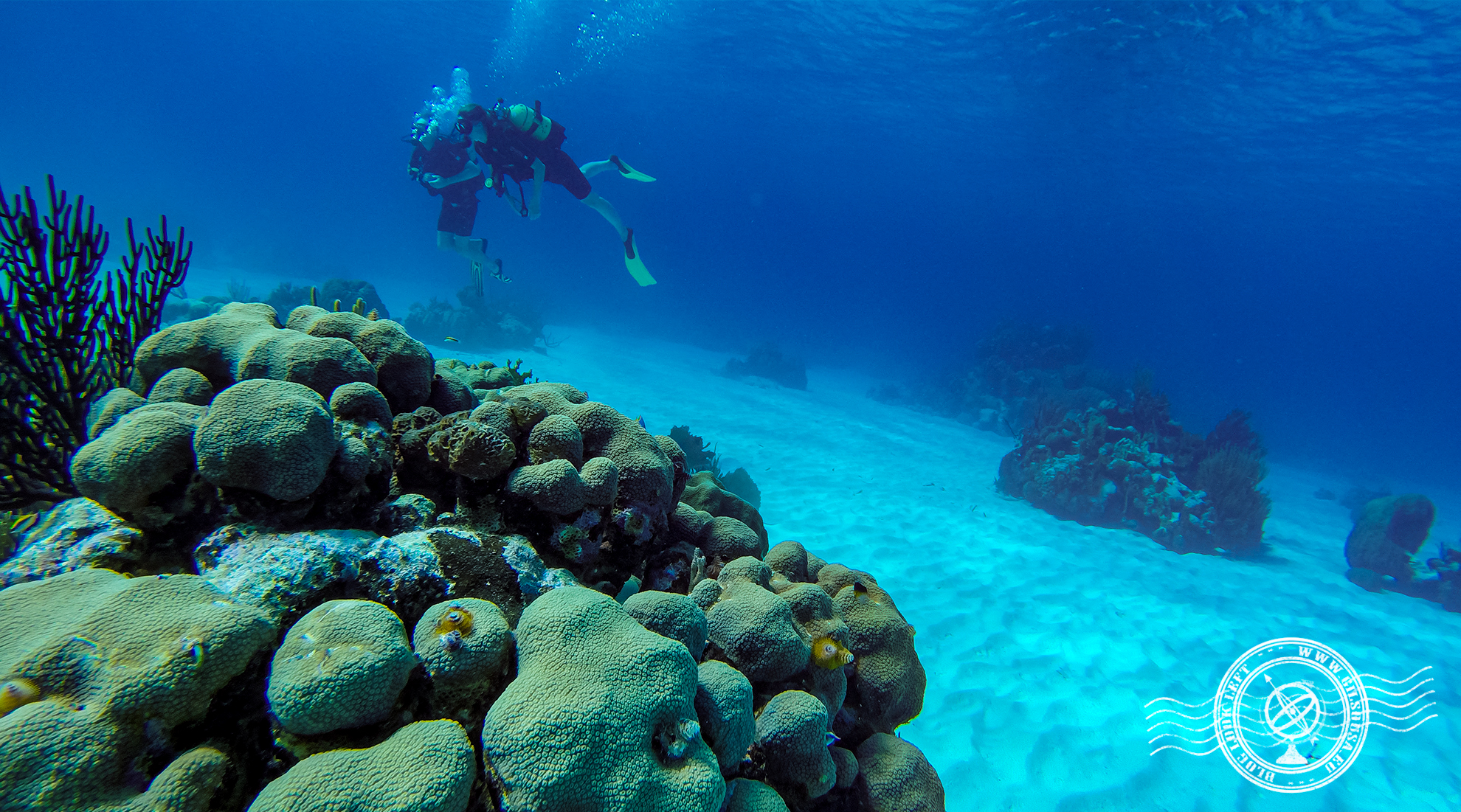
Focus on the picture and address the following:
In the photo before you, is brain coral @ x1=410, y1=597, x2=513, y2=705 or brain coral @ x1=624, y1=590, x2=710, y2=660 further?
brain coral @ x1=624, y1=590, x2=710, y2=660

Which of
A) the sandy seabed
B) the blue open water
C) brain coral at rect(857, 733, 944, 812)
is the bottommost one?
the sandy seabed

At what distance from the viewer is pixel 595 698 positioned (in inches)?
55.4

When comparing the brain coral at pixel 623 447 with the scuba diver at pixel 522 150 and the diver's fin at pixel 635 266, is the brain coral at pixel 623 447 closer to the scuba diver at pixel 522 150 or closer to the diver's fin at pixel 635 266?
the scuba diver at pixel 522 150

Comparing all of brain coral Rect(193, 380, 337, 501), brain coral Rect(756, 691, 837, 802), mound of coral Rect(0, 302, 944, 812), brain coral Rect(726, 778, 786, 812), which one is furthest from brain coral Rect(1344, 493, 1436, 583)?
brain coral Rect(193, 380, 337, 501)

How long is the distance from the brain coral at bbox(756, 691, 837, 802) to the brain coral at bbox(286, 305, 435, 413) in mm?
2222

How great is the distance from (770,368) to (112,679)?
2521cm

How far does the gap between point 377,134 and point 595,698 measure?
15535cm

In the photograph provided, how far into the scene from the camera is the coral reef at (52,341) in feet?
8.95

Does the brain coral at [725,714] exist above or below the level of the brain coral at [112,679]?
below

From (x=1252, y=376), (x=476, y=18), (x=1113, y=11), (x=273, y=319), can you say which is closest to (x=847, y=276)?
(x=1252, y=376)

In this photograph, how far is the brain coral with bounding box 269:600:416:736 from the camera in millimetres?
1257

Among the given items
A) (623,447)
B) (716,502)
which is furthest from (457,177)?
(623,447)

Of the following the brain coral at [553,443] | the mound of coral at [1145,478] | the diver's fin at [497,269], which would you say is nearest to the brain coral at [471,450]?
the brain coral at [553,443]

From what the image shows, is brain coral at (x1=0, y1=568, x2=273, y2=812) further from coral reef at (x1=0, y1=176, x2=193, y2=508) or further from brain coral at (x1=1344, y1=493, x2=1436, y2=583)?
brain coral at (x1=1344, y1=493, x2=1436, y2=583)
